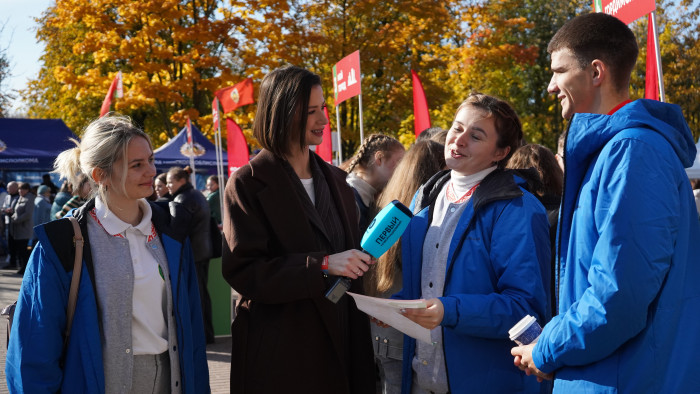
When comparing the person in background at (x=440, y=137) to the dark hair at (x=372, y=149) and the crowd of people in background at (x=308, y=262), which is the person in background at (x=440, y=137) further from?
the crowd of people in background at (x=308, y=262)

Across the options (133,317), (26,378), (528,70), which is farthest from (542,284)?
(528,70)

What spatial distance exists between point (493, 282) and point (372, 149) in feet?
9.30

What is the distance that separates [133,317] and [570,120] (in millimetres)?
2013

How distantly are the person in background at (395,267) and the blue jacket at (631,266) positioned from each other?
5.22 ft

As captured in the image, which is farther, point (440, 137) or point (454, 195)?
point (440, 137)

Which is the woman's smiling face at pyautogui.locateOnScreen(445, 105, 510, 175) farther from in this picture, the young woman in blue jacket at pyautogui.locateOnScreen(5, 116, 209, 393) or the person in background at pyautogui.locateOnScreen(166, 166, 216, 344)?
the person in background at pyautogui.locateOnScreen(166, 166, 216, 344)

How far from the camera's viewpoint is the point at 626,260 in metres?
1.90

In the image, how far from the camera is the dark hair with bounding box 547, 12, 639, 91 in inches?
87.4

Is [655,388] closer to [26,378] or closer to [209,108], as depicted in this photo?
[26,378]

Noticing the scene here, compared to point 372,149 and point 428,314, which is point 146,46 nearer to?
point 372,149

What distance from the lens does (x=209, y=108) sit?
92.2ft

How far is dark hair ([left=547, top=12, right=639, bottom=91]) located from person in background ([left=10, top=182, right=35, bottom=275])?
55.1 feet

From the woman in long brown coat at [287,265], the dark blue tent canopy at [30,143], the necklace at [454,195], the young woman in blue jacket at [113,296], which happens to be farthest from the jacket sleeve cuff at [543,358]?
the dark blue tent canopy at [30,143]

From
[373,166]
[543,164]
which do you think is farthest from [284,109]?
[373,166]
